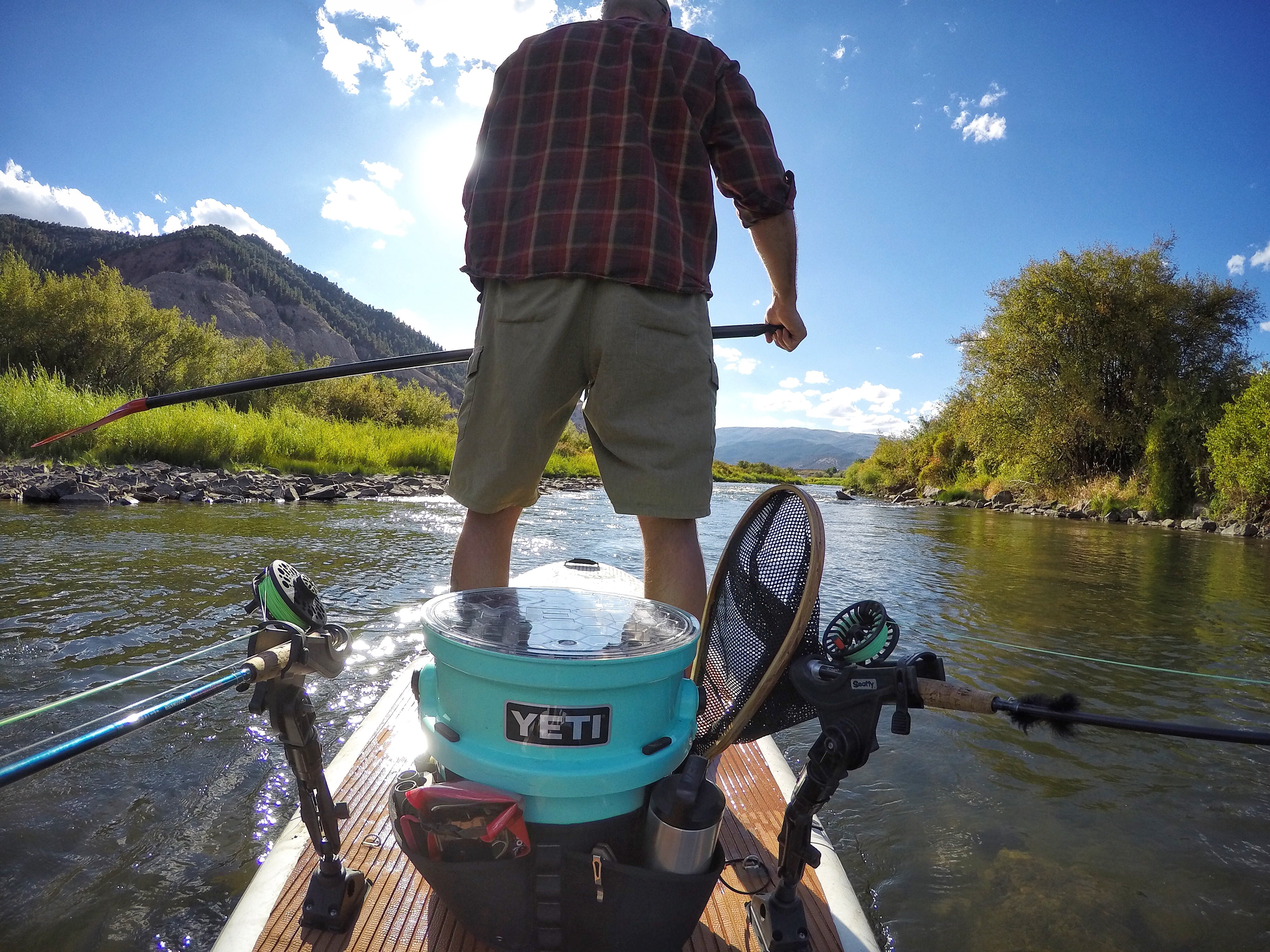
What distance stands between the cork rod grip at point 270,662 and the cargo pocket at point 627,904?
0.53 meters

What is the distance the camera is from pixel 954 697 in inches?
43.2

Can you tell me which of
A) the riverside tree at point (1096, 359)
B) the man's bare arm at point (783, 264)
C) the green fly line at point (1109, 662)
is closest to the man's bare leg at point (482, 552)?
the man's bare arm at point (783, 264)

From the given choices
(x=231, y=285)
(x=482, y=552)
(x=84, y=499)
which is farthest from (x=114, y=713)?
(x=231, y=285)

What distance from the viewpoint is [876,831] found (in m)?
1.89

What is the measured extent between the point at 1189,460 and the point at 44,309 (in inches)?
1167

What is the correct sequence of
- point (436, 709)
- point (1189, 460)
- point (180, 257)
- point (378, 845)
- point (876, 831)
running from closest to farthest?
point (436, 709) → point (378, 845) → point (876, 831) → point (1189, 460) → point (180, 257)

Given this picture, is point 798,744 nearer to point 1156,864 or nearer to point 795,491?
point 1156,864

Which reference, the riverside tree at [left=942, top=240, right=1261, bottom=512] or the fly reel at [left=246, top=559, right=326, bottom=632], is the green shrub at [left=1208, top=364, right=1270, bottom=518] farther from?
the fly reel at [left=246, top=559, right=326, bottom=632]

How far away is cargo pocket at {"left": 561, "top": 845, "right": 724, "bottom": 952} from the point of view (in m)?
1.00

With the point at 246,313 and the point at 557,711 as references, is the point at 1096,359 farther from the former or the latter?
the point at 246,313

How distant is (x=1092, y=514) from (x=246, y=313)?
90474mm

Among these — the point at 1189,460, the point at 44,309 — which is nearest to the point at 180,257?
the point at 44,309

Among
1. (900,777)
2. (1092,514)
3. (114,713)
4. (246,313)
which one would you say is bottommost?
(900,777)

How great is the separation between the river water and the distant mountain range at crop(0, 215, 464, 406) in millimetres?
75616
